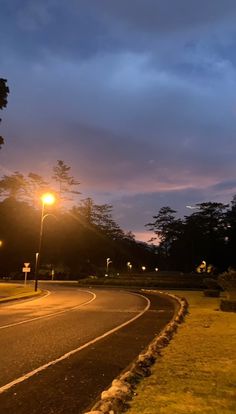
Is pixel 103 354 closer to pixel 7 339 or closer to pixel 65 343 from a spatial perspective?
pixel 65 343

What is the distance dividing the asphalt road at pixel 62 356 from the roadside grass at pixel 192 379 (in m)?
0.77

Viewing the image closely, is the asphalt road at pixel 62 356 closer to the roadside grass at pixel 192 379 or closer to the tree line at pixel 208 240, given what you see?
the roadside grass at pixel 192 379

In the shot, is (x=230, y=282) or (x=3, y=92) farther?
(x=3, y=92)

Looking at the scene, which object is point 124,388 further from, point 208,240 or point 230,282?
point 208,240

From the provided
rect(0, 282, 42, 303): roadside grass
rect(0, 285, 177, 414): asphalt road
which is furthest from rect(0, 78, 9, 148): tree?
rect(0, 285, 177, 414): asphalt road

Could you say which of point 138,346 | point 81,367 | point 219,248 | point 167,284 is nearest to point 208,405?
point 81,367

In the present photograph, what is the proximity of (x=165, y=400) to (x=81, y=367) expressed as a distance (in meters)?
3.13

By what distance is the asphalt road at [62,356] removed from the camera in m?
6.95

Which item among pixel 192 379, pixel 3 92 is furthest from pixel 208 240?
pixel 192 379

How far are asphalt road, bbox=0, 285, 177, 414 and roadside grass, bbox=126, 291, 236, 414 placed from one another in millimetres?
774

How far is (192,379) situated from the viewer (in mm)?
7879

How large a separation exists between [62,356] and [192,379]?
3549 mm

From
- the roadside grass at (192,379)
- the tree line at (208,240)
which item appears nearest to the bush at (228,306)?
the roadside grass at (192,379)

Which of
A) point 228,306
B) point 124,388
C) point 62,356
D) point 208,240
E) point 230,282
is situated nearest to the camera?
point 124,388
